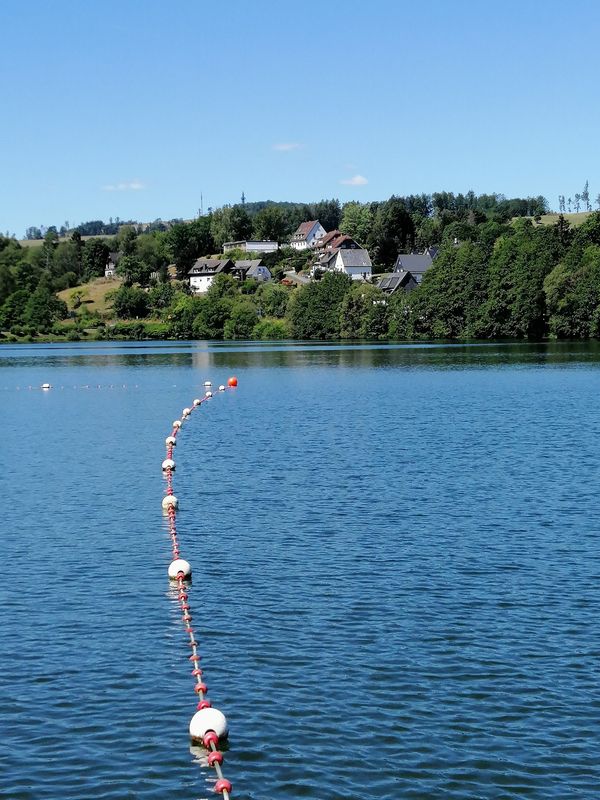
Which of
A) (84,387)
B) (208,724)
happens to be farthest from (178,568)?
(84,387)

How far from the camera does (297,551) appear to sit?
26.6 m

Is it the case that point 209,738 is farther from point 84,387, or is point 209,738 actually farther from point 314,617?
point 84,387

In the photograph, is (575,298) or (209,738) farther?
(575,298)

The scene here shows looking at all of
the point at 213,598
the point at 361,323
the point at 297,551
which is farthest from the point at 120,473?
the point at 361,323

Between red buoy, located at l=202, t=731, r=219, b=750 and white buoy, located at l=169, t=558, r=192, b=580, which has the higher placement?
white buoy, located at l=169, t=558, r=192, b=580

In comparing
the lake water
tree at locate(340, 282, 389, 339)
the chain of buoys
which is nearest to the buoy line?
the lake water

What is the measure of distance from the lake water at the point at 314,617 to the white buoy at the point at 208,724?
0.27 meters

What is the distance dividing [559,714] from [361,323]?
590 ft

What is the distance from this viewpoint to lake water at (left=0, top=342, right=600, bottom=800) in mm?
14586

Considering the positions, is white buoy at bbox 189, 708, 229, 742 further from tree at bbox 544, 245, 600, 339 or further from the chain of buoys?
tree at bbox 544, 245, 600, 339

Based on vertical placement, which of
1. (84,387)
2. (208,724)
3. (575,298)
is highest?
(575,298)

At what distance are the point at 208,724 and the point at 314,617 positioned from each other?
6290mm

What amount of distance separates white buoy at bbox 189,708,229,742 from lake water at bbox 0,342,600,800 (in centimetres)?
27

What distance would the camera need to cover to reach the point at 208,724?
1488 centimetres
